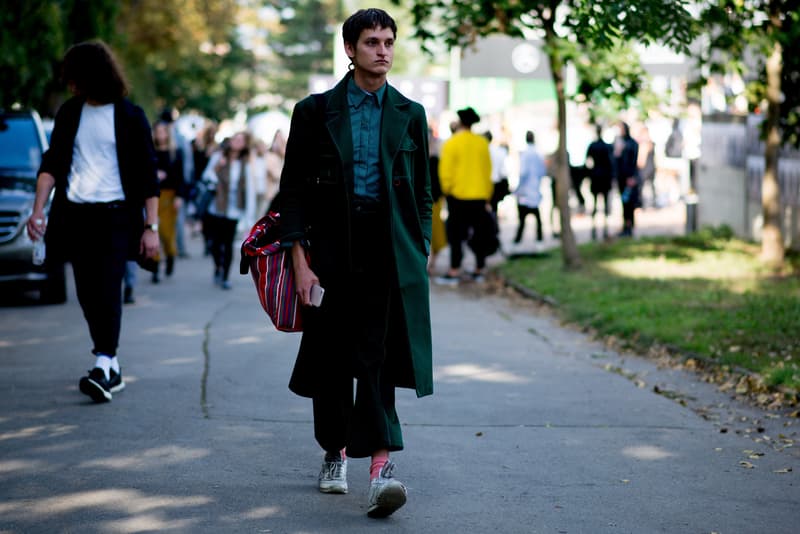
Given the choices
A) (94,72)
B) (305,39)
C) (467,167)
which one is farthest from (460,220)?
(305,39)

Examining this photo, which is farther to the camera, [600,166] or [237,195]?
[600,166]

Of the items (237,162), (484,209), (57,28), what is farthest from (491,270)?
(57,28)

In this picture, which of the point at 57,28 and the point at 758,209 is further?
the point at 57,28

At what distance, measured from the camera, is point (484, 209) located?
16.5 meters

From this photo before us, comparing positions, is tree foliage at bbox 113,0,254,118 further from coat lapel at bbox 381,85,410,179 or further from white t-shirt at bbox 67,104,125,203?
coat lapel at bbox 381,85,410,179

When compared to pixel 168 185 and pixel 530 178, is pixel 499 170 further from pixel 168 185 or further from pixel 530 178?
pixel 168 185

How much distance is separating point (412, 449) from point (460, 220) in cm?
1004

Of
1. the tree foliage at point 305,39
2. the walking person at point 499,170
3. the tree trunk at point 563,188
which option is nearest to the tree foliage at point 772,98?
the tree trunk at point 563,188

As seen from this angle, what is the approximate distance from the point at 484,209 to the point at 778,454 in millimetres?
9882

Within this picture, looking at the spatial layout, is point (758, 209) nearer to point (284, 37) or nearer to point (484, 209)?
point (484, 209)

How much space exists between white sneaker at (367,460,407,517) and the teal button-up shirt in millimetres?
1139

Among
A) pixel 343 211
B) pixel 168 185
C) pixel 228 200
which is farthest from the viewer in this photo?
pixel 168 185

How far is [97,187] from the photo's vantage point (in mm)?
7742

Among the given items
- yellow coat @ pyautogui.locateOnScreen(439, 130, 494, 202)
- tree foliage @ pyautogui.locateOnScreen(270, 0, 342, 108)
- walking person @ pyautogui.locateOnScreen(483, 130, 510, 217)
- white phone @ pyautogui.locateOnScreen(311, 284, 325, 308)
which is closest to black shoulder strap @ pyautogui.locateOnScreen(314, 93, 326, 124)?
white phone @ pyautogui.locateOnScreen(311, 284, 325, 308)
